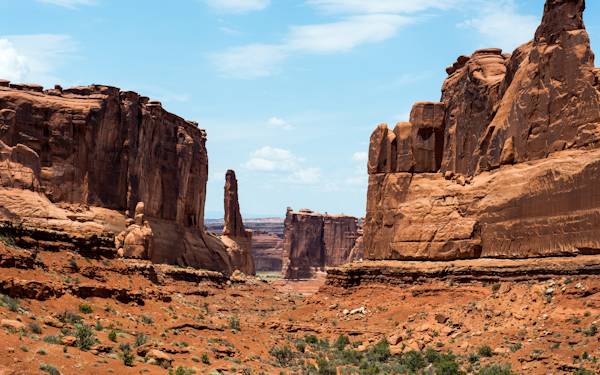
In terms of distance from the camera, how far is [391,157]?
6147 centimetres

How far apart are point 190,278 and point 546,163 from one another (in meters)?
38.2

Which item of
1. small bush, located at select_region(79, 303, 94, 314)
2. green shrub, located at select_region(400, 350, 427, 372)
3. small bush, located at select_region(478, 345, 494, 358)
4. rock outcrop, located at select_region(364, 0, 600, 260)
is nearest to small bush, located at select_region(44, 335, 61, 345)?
small bush, located at select_region(79, 303, 94, 314)

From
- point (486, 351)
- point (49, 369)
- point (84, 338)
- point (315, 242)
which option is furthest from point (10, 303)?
point (315, 242)

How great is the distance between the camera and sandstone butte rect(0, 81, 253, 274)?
198ft

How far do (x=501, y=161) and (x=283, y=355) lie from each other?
1727cm

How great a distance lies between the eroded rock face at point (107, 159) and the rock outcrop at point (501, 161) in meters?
18.9

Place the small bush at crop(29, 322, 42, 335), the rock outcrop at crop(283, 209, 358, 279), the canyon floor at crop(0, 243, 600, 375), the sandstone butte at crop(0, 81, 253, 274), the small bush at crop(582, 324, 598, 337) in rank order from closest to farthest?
the small bush at crop(29, 322, 42, 335)
the canyon floor at crop(0, 243, 600, 375)
the small bush at crop(582, 324, 598, 337)
the sandstone butte at crop(0, 81, 253, 274)
the rock outcrop at crop(283, 209, 358, 279)

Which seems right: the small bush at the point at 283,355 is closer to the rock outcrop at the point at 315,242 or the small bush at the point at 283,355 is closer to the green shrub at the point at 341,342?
the green shrub at the point at 341,342

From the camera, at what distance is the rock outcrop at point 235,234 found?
98.3 meters

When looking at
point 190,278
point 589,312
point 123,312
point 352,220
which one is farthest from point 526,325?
point 352,220

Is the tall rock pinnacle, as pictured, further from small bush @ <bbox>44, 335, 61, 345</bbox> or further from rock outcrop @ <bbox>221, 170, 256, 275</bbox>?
small bush @ <bbox>44, 335, 61, 345</bbox>

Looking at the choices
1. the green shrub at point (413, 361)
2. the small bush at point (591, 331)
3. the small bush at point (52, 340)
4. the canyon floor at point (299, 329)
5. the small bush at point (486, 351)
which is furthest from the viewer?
the green shrub at point (413, 361)

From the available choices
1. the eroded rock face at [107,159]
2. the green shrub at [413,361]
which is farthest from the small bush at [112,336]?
the eroded rock face at [107,159]

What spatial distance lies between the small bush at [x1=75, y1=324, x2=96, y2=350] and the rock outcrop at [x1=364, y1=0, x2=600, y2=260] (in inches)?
890
